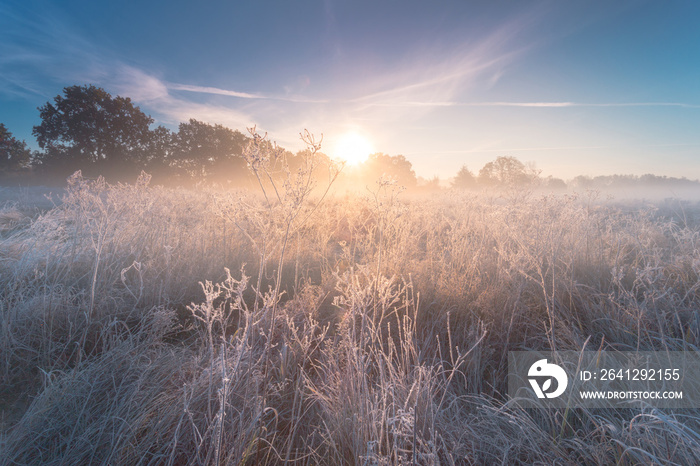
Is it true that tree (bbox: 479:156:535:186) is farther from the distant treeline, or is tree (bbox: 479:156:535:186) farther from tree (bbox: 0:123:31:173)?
tree (bbox: 0:123:31:173)

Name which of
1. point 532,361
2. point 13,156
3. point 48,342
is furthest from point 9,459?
point 13,156

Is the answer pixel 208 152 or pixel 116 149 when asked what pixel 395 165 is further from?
pixel 116 149

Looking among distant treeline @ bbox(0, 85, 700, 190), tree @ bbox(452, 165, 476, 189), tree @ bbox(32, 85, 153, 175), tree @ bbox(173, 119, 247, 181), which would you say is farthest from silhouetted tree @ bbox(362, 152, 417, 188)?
tree @ bbox(32, 85, 153, 175)

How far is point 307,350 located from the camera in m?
2.02

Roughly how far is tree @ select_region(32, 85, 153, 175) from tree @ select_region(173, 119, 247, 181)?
2.73m

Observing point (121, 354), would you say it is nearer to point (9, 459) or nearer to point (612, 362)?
point (9, 459)

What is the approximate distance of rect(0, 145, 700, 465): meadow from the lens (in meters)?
1.24

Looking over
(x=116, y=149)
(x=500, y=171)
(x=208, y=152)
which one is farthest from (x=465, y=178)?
(x=116, y=149)

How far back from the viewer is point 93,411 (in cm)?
145

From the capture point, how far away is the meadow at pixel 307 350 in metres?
1.24

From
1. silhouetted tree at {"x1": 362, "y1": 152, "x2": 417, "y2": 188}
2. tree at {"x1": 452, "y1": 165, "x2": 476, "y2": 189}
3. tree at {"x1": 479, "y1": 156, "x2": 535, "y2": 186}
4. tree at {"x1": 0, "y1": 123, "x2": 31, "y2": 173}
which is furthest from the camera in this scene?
silhouetted tree at {"x1": 362, "y1": 152, "x2": 417, "y2": 188}

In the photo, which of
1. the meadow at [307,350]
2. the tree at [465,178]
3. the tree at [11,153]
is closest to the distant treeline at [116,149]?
the tree at [11,153]

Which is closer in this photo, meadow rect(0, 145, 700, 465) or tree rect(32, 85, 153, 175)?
meadow rect(0, 145, 700, 465)

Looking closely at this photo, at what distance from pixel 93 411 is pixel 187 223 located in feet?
13.8
